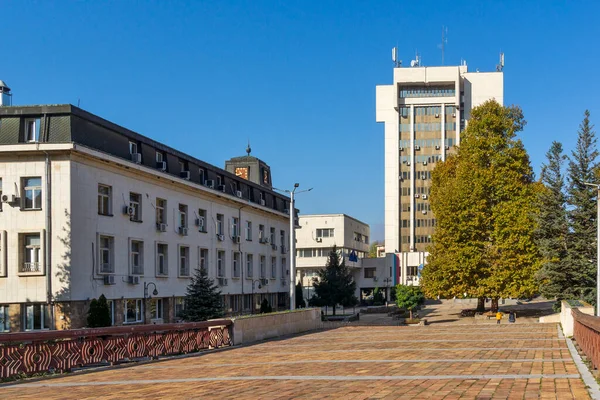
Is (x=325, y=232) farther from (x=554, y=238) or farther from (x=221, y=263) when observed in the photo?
(x=554, y=238)

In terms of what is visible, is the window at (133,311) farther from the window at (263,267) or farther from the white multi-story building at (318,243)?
the white multi-story building at (318,243)

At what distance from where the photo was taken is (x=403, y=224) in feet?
334

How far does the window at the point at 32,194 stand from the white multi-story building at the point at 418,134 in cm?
7571

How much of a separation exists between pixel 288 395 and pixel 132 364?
760 centimetres

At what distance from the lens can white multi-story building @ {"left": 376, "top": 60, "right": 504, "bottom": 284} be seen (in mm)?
100375

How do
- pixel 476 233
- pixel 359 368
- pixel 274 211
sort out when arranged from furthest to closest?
pixel 274 211, pixel 476 233, pixel 359 368

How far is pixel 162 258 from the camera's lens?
1462 inches

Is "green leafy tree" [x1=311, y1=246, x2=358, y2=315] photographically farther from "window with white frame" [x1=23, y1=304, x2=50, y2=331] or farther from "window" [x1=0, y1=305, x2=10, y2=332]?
"window" [x1=0, y1=305, x2=10, y2=332]

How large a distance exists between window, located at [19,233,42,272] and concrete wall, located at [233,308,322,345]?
1007 cm

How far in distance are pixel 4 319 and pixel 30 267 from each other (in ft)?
7.71

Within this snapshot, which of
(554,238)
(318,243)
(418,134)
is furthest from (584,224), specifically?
(418,134)

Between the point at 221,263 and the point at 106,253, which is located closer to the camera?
the point at 106,253

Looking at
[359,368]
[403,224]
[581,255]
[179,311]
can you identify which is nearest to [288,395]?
[359,368]

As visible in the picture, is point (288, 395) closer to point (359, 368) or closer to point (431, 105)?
point (359, 368)
